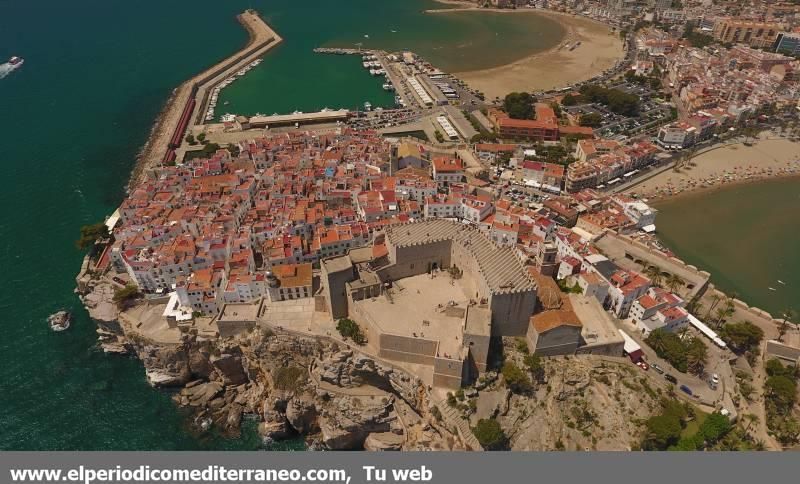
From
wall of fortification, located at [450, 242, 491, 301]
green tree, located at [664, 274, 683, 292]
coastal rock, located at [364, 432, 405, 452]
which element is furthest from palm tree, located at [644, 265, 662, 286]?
coastal rock, located at [364, 432, 405, 452]

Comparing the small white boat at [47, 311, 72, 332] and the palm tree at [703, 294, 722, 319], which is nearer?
the palm tree at [703, 294, 722, 319]

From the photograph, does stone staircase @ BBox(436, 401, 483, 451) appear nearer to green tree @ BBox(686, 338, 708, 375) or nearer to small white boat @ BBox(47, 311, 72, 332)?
green tree @ BBox(686, 338, 708, 375)

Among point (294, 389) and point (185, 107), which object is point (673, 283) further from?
point (185, 107)

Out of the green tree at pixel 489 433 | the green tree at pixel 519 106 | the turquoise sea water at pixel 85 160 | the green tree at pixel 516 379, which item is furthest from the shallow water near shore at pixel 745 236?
the green tree at pixel 489 433

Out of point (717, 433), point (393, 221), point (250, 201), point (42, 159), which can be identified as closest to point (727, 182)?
point (717, 433)

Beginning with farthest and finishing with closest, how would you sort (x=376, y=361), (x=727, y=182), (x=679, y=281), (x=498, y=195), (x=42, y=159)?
(x=42, y=159) → (x=727, y=182) → (x=498, y=195) → (x=679, y=281) → (x=376, y=361)

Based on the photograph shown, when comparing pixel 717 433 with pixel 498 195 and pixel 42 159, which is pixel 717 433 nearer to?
pixel 498 195
